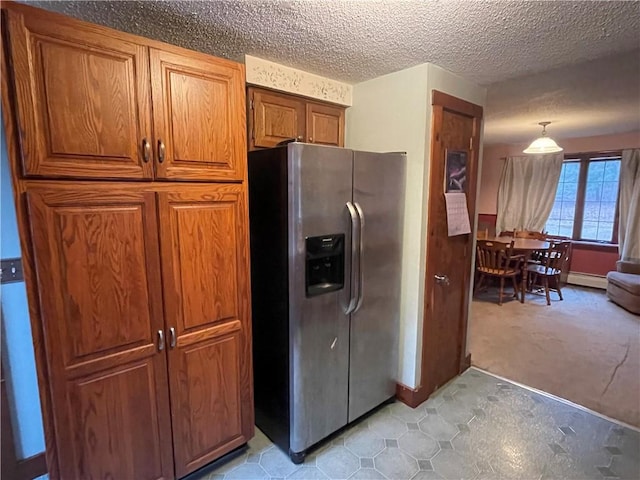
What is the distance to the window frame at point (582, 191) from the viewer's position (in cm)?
511

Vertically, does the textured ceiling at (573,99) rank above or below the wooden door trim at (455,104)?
above

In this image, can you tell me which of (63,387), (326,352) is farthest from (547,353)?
(63,387)

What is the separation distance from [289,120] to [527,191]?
207 inches

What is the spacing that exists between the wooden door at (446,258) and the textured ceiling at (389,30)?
312 millimetres

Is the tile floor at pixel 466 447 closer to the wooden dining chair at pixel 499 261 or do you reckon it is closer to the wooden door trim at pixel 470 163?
the wooden door trim at pixel 470 163

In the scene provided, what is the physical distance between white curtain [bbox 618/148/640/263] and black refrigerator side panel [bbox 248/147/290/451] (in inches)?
220

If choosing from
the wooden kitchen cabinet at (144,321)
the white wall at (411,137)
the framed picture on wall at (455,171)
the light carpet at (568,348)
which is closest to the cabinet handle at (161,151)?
the wooden kitchen cabinet at (144,321)

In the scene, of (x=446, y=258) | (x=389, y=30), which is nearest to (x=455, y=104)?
(x=389, y=30)

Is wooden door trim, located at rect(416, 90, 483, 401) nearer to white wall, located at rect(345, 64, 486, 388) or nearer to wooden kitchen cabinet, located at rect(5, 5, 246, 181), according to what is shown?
white wall, located at rect(345, 64, 486, 388)

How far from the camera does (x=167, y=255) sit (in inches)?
57.6

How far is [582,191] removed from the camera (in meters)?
5.43

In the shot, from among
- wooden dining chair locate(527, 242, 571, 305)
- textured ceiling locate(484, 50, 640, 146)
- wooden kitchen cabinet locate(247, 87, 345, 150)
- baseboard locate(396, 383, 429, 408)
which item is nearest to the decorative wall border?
wooden kitchen cabinet locate(247, 87, 345, 150)

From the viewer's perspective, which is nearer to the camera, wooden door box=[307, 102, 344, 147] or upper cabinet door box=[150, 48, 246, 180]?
upper cabinet door box=[150, 48, 246, 180]

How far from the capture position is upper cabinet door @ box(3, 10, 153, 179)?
1.11 metres
